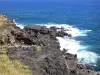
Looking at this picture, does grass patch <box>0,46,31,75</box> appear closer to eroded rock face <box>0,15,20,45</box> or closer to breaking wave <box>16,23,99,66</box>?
eroded rock face <box>0,15,20,45</box>

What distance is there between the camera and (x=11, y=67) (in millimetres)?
33750

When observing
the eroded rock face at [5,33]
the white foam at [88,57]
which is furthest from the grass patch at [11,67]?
the white foam at [88,57]

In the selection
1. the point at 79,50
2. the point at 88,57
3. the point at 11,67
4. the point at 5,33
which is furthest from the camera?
the point at 79,50

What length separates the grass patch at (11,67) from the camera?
32.2 m

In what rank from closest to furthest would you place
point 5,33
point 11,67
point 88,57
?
1. point 11,67
2. point 5,33
3. point 88,57

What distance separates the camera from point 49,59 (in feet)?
129

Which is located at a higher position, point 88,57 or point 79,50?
point 79,50

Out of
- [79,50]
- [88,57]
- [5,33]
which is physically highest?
[5,33]

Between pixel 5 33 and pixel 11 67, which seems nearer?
pixel 11 67

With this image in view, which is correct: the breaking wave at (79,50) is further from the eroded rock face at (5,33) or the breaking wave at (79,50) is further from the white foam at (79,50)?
the eroded rock face at (5,33)

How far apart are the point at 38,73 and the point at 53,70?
6.99ft

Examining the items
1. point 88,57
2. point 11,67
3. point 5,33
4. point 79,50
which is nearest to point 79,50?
point 79,50

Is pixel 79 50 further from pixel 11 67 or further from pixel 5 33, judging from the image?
pixel 11 67

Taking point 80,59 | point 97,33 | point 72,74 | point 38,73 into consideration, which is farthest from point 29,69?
point 97,33
